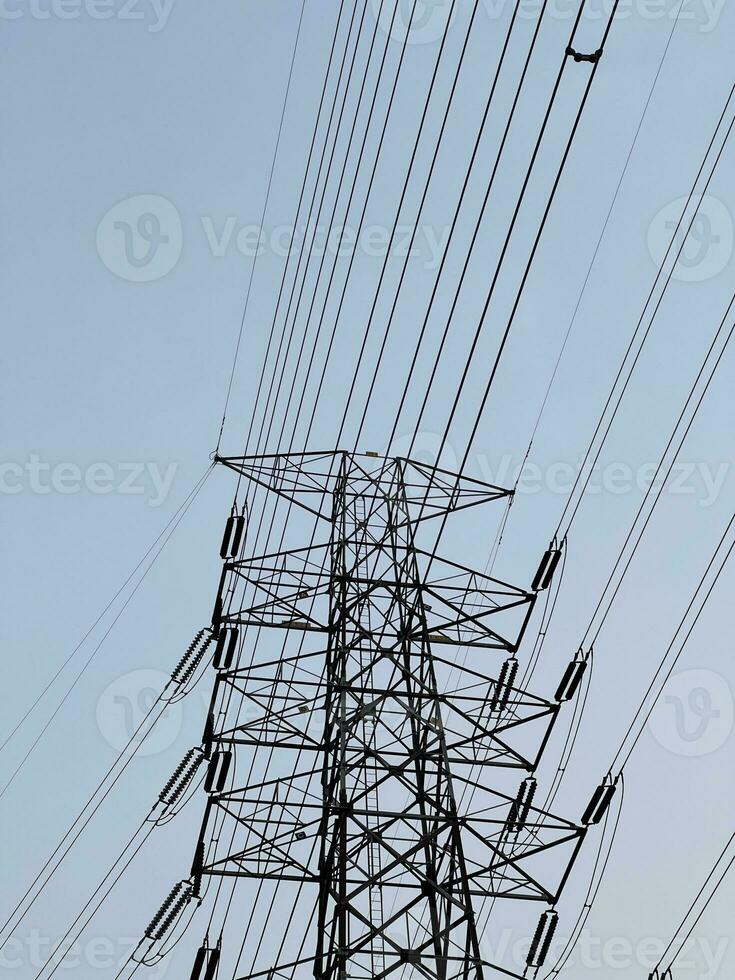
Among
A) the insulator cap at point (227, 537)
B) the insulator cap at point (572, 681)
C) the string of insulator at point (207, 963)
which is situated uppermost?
the insulator cap at point (227, 537)

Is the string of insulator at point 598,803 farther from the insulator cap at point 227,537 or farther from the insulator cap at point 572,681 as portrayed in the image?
the insulator cap at point 227,537

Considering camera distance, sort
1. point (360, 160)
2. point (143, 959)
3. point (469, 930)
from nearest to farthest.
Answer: point (469, 930)
point (143, 959)
point (360, 160)

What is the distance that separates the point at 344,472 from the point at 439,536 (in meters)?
3.64

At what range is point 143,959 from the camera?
52.8 ft

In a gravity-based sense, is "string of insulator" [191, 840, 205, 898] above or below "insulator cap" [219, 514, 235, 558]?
below

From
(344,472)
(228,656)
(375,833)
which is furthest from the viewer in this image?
(344,472)

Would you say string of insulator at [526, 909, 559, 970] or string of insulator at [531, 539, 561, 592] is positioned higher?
string of insulator at [531, 539, 561, 592]

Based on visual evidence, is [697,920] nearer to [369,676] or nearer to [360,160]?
[369,676]

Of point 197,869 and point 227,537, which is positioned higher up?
point 227,537

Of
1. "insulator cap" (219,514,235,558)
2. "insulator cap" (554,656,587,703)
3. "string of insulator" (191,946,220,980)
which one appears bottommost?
"string of insulator" (191,946,220,980)

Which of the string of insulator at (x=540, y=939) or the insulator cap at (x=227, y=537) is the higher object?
the insulator cap at (x=227, y=537)

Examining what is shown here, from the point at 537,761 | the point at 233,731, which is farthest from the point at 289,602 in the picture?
the point at 537,761

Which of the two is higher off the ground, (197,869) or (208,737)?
(208,737)

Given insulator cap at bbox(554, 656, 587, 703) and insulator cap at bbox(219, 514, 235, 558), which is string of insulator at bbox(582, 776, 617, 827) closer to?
insulator cap at bbox(554, 656, 587, 703)
